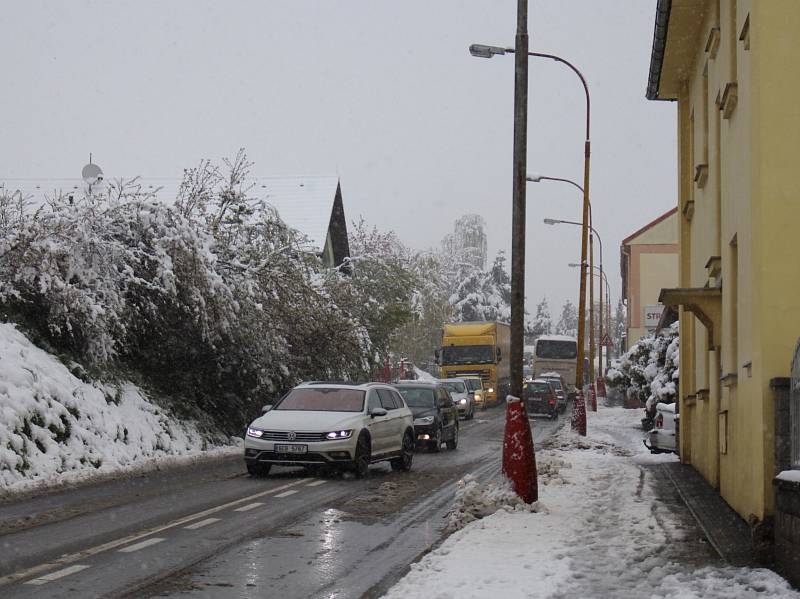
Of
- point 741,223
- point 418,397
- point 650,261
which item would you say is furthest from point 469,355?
point 741,223

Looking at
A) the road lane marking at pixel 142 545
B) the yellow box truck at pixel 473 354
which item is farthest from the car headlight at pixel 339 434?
the yellow box truck at pixel 473 354

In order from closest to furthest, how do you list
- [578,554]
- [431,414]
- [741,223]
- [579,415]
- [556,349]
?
[578,554], [741,223], [431,414], [579,415], [556,349]

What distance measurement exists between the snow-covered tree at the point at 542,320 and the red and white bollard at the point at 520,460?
497 ft

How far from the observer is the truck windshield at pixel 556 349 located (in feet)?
231

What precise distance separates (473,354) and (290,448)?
41.4m

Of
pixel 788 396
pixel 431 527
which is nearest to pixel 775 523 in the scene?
pixel 788 396

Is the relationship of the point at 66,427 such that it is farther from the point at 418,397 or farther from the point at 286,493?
the point at 418,397

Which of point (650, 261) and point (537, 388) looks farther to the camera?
point (650, 261)

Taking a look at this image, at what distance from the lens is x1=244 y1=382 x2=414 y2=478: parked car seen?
1775 cm

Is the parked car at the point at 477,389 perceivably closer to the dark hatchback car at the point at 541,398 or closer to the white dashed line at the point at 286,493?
the dark hatchback car at the point at 541,398

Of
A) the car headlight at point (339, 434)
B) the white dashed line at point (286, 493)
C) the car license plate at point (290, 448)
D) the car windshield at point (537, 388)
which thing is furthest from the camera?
the car windshield at point (537, 388)

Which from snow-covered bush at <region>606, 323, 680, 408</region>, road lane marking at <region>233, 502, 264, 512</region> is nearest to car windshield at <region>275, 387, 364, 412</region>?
road lane marking at <region>233, 502, 264, 512</region>

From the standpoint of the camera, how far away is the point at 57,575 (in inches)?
344

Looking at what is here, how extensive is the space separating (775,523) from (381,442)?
11.0 m
